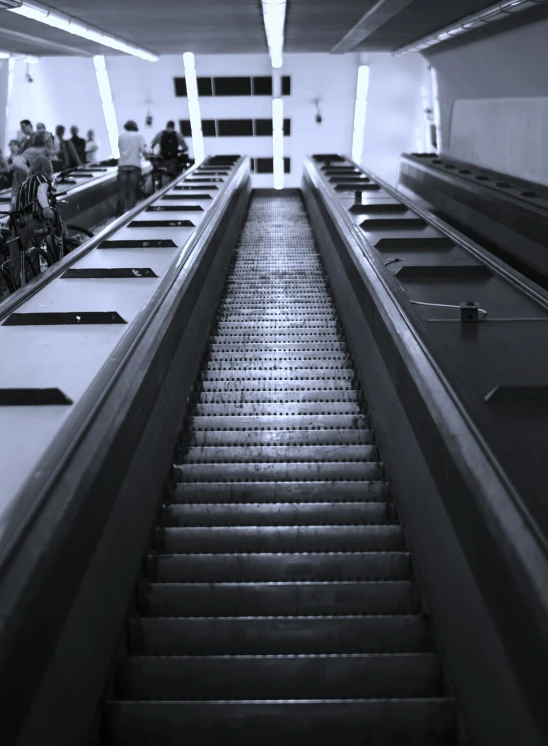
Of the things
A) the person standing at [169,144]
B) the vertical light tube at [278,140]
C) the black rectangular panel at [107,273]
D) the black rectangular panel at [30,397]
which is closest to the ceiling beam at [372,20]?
the person standing at [169,144]

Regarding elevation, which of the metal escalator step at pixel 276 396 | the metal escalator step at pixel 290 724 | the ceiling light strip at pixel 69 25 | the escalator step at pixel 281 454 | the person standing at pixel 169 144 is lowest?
the person standing at pixel 169 144

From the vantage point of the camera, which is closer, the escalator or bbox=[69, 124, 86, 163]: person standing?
the escalator

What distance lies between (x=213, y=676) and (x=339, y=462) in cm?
166

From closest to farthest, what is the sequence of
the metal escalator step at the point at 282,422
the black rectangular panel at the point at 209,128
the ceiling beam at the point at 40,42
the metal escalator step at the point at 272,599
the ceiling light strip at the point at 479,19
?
the metal escalator step at the point at 272,599 < the metal escalator step at the point at 282,422 < the ceiling light strip at the point at 479,19 < the ceiling beam at the point at 40,42 < the black rectangular panel at the point at 209,128

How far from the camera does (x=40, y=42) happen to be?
1529 centimetres

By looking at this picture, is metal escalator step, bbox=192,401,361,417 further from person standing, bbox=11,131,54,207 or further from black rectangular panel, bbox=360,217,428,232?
person standing, bbox=11,131,54,207

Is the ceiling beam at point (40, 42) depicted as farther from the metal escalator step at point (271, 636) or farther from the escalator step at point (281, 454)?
the metal escalator step at point (271, 636)

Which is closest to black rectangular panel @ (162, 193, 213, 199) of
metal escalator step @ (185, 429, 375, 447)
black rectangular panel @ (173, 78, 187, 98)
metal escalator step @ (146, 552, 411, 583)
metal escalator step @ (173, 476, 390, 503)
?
metal escalator step @ (185, 429, 375, 447)

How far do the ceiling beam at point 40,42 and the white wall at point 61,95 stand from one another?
4.31 m

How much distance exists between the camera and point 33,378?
3.20 metres

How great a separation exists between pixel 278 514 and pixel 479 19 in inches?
356

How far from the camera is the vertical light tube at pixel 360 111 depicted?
902 inches

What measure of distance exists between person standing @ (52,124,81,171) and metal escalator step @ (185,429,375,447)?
11507 millimetres

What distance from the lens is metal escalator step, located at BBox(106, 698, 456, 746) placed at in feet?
7.50
